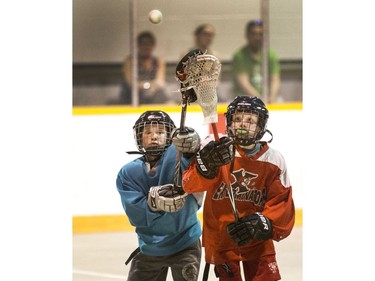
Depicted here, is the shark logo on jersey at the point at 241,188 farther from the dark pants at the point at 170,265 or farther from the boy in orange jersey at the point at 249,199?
the dark pants at the point at 170,265

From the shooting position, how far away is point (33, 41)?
3471mm

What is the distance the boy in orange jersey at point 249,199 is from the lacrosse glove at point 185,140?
77mm

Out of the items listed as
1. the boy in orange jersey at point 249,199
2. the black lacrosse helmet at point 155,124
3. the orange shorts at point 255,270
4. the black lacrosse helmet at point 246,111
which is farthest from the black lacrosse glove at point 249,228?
the black lacrosse helmet at point 155,124

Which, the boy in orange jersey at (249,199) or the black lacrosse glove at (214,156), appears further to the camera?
the boy in orange jersey at (249,199)

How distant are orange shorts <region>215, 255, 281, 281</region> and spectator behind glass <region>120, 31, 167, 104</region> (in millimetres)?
3574

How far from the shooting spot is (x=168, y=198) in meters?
A: 3.52

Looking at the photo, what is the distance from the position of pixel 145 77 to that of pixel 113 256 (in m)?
1.61

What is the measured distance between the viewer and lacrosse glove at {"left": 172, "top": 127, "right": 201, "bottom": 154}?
3.40 meters

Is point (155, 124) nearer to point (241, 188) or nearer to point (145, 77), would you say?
point (241, 188)

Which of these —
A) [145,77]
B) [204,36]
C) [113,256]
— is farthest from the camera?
[204,36]

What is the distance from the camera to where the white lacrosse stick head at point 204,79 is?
338 cm

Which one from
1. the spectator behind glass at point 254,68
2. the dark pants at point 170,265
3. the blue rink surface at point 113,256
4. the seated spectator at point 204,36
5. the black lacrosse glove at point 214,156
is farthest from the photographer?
the seated spectator at point 204,36

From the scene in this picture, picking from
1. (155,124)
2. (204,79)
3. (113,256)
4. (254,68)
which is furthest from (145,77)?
(204,79)

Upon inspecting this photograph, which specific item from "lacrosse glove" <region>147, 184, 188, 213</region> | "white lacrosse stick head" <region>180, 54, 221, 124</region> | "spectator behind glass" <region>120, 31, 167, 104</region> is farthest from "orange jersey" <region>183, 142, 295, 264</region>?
"spectator behind glass" <region>120, 31, 167, 104</region>
